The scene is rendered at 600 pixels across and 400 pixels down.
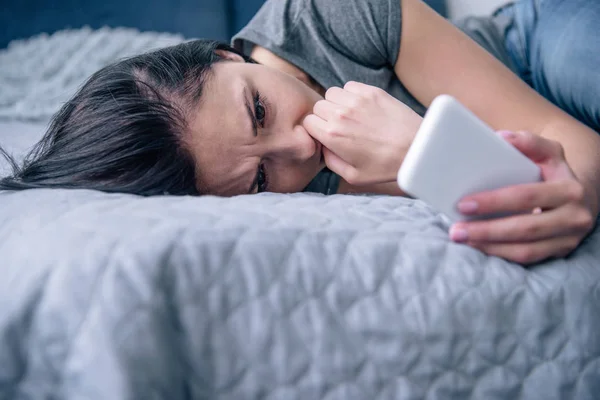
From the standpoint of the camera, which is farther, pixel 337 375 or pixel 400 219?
pixel 400 219

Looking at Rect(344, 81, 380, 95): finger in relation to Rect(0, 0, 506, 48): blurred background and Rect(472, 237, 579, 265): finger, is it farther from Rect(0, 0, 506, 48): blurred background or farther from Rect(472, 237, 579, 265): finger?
Rect(0, 0, 506, 48): blurred background

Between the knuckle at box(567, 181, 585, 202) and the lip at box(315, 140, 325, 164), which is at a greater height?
the knuckle at box(567, 181, 585, 202)

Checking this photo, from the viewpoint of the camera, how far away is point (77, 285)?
351mm

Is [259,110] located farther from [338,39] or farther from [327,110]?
Answer: [338,39]

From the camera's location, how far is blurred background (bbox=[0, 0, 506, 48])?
1490 millimetres

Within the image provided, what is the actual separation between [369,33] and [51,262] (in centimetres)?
66

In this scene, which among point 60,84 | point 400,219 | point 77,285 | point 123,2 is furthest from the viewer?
point 123,2

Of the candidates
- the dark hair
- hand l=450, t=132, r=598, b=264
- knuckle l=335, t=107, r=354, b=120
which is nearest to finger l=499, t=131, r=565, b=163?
hand l=450, t=132, r=598, b=264

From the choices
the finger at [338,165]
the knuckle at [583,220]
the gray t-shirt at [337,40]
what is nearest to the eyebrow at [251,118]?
the finger at [338,165]

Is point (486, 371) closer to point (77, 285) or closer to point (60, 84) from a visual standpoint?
point (77, 285)

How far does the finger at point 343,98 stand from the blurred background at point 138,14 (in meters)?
1.05

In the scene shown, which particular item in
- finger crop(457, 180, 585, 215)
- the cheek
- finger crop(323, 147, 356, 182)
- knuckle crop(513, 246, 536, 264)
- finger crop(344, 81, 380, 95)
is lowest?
the cheek

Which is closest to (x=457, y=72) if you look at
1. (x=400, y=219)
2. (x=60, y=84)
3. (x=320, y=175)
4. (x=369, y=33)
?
(x=369, y=33)

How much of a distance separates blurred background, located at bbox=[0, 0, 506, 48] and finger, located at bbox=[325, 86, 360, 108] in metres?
1.05
